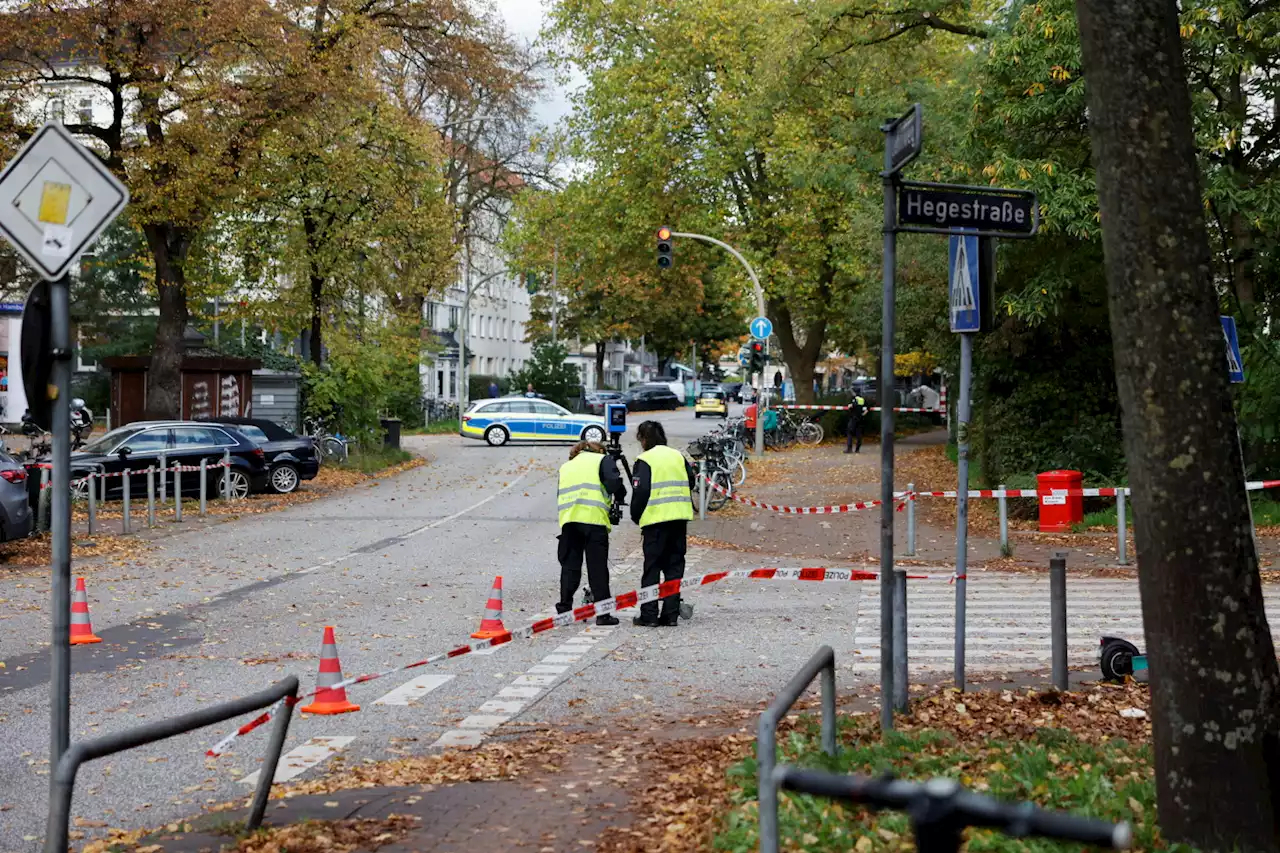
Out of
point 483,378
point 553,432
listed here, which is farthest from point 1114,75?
point 483,378

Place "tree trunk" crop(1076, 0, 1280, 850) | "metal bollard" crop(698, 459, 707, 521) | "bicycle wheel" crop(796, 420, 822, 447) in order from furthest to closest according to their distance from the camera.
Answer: "bicycle wheel" crop(796, 420, 822, 447), "metal bollard" crop(698, 459, 707, 521), "tree trunk" crop(1076, 0, 1280, 850)

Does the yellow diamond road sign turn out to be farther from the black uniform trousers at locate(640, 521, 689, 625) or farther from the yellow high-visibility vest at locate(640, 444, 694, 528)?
the black uniform trousers at locate(640, 521, 689, 625)

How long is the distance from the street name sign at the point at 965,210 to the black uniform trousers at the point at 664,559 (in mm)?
5954

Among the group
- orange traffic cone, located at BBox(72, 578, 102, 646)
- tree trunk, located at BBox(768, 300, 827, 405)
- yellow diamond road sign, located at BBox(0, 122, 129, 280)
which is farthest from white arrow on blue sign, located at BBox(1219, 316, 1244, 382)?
tree trunk, located at BBox(768, 300, 827, 405)

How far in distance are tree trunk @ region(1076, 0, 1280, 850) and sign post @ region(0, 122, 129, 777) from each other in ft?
11.7

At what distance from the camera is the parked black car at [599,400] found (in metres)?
70.8

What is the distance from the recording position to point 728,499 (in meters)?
27.4

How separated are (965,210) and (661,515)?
6.12m

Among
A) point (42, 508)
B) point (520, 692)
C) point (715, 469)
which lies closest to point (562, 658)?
point (520, 692)

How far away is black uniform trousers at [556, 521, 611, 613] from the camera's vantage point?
13.5 meters

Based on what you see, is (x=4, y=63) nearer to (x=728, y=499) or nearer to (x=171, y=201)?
(x=171, y=201)

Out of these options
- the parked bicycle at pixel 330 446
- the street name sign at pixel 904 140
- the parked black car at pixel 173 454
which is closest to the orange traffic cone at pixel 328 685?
the street name sign at pixel 904 140

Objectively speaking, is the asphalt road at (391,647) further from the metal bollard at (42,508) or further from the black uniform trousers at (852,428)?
the black uniform trousers at (852,428)

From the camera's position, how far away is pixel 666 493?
13.5 metres
